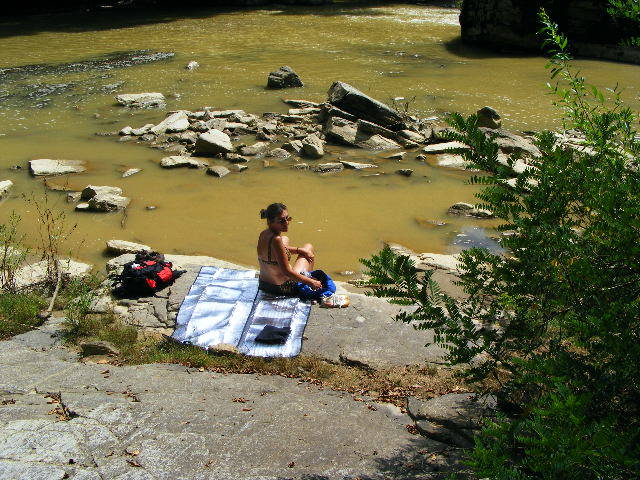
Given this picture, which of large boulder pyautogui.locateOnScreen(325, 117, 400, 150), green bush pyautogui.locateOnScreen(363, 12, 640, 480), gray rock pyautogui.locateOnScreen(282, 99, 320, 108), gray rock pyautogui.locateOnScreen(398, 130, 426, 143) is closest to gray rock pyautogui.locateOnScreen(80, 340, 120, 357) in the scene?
green bush pyautogui.locateOnScreen(363, 12, 640, 480)

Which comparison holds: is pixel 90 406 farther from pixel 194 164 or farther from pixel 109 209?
pixel 194 164

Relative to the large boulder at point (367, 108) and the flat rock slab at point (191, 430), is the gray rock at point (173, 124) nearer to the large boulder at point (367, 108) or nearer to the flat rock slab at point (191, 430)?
the large boulder at point (367, 108)

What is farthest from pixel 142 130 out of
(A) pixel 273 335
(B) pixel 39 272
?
(A) pixel 273 335

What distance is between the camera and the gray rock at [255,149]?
11.6 meters

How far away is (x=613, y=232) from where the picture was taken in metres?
2.69

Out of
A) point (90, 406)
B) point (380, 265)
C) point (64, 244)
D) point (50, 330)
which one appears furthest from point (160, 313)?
point (380, 265)

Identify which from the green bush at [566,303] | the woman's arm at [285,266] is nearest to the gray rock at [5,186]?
the woman's arm at [285,266]

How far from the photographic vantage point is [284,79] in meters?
15.9

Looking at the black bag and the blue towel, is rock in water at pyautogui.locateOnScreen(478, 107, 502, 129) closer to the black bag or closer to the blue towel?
the blue towel

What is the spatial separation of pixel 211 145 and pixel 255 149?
775 mm

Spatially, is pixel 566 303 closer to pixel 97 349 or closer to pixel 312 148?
pixel 97 349

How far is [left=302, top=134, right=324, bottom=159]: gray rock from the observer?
37.6 ft

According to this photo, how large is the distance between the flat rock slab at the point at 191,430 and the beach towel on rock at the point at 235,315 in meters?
0.61

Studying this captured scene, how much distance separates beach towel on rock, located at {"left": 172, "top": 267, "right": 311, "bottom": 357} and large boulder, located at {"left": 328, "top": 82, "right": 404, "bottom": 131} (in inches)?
262
